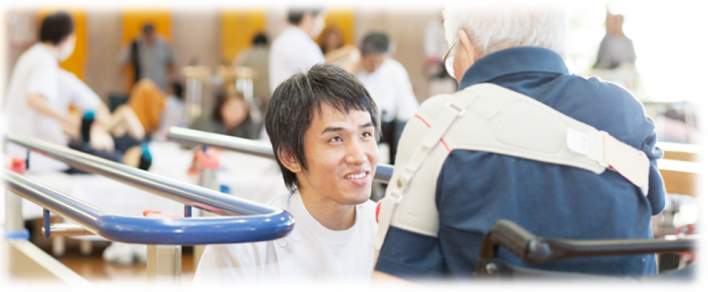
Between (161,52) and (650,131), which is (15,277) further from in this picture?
(161,52)

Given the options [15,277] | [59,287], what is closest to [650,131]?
[59,287]

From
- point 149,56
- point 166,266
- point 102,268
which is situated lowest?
point 102,268

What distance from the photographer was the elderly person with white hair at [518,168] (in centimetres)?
88

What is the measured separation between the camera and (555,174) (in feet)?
2.88

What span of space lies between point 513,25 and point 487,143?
201 millimetres

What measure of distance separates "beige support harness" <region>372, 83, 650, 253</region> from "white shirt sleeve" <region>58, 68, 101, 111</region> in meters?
3.06

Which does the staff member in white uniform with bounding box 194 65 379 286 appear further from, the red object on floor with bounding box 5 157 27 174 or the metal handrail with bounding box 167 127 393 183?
the red object on floor with bounding box 5 157 27 174

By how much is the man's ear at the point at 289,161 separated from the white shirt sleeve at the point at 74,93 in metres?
2.55

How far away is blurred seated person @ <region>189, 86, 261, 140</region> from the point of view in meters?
4.43

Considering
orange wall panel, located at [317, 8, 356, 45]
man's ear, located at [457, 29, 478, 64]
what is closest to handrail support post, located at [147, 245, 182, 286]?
man's ear, located at [457, 29, 478, 64]

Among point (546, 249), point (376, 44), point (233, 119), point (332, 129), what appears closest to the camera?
point (546, 249)

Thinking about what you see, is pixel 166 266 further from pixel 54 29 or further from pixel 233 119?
pixel 233 119

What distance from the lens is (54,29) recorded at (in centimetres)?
334

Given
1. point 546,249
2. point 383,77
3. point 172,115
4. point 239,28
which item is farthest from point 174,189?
point 239,28
